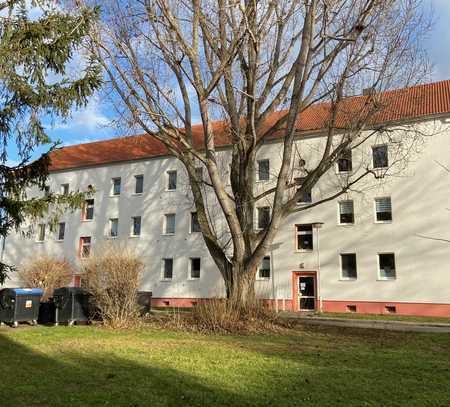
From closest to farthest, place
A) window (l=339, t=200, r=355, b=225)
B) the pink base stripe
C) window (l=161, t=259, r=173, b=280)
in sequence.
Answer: the pink base stripe < window (l=339, t=200, r=355, b=225) < window (l=161, t=259, r=173, b=280)

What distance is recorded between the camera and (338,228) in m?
25.8

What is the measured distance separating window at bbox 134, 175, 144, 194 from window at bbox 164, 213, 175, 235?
132 inches

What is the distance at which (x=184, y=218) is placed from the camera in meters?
31.0

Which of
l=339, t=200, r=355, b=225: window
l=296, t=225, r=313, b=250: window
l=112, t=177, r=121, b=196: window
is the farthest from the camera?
l=112, t=177, r=121, b=196: window

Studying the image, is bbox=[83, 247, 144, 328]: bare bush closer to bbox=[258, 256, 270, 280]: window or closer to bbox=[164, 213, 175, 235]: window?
bbox=[258, 256, 270, 280]: window

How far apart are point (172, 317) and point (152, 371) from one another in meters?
7.37

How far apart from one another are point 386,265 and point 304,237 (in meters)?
4.95

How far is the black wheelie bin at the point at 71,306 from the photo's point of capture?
15.4 meters

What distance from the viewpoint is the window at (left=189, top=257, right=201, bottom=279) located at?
3003 centimetres

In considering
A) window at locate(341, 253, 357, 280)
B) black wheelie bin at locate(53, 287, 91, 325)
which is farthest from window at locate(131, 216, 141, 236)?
black wheelie bin at locate(53, 287, 91, 325)

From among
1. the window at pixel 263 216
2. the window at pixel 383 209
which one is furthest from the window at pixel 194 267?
the window at pixel 383 209

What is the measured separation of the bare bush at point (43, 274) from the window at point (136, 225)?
8402 mm

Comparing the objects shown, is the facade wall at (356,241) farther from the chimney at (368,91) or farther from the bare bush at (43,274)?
the chimney at (368,91)

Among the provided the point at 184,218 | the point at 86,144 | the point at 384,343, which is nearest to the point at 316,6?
the point at 384,343
